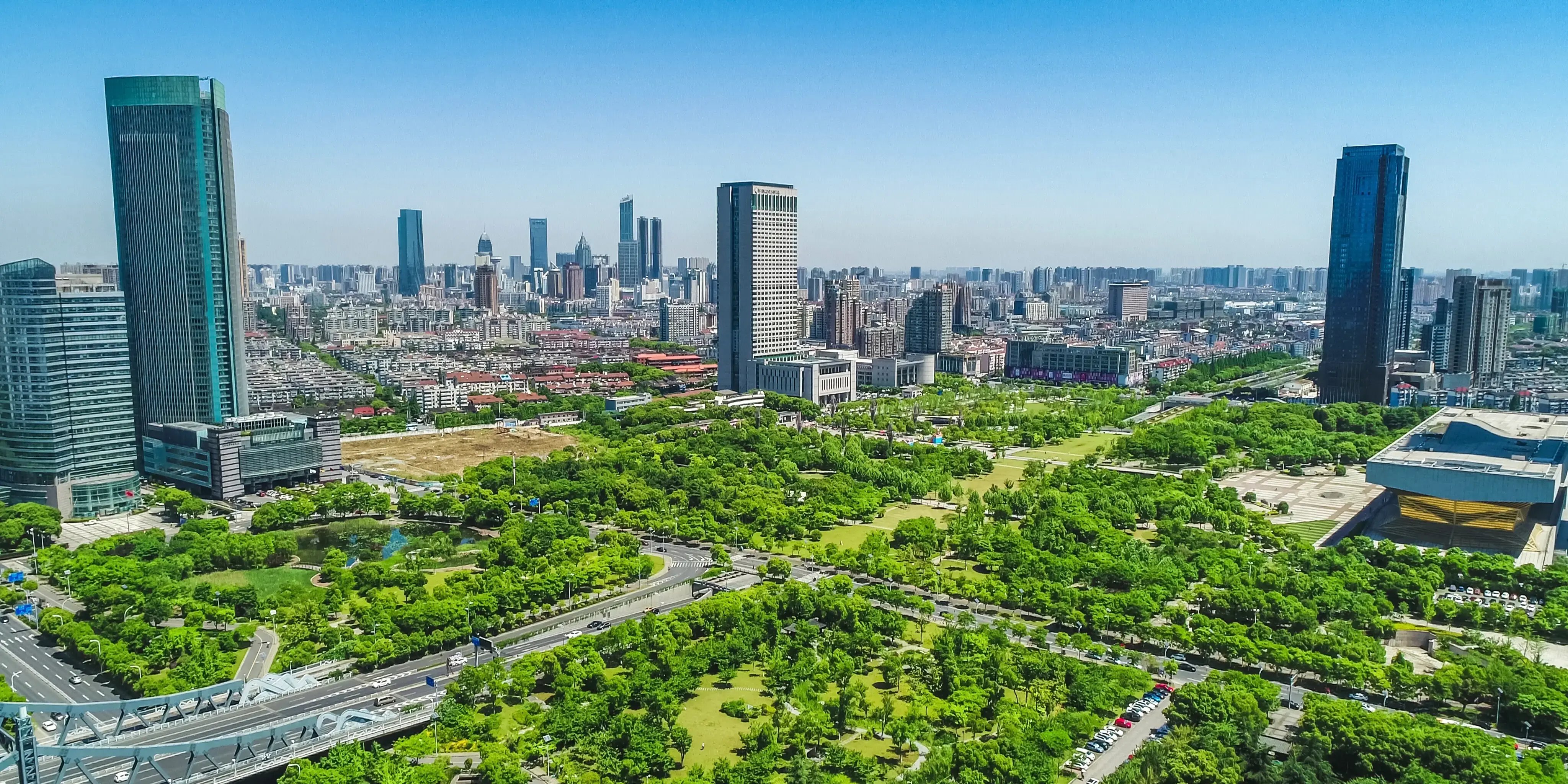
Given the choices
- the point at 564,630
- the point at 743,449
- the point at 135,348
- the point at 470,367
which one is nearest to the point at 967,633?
the point at 564,630

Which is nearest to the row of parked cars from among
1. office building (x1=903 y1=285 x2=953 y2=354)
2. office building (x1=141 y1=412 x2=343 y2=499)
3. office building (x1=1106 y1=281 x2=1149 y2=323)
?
Answer: office building (x1=141 y1=412 x2=343 y2=499)

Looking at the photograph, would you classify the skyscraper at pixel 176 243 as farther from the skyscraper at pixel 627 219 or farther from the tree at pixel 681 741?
the skyscraper at pixel 627 219

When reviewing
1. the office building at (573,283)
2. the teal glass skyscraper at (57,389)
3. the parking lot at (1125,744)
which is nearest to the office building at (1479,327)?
the parking lot at (1125,744)

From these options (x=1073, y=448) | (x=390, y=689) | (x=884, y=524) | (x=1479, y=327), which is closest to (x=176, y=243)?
(x=390, y=689)

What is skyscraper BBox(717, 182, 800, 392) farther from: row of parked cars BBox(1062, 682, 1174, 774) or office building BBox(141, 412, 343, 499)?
row of parked cars BBox(1062, 682, 1174, 774)

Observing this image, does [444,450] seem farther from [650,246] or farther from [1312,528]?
[650,246]

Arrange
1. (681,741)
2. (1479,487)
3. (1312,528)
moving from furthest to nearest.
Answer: (1312,528)
(1479,487)
(681,741)
